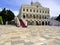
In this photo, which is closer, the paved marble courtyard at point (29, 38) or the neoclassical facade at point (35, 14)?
the paved marble courtyard at point (29, 38)

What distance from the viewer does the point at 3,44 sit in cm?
655

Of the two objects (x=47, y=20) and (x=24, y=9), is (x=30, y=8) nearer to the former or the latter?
(x=24, y=9)

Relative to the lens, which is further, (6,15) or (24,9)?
(24,9)

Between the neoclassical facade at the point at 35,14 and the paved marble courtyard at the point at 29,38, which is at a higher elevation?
the neoclassical facade at the point at 35,14

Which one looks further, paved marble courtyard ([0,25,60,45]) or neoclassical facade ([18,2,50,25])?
neoclassical facade ([18,2,50,25])

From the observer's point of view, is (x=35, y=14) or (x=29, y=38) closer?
(x=29, y=38)

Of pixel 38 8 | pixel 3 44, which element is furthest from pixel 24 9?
pixel 3 44

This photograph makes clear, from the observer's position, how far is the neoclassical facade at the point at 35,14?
4562cm

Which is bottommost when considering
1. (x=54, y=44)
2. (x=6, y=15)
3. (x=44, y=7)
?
(x=54, y=44)

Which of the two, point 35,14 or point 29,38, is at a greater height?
point 35,14

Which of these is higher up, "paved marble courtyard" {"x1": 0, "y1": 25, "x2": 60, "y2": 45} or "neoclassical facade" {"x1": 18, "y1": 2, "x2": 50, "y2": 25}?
"neoclassical facade" {"x1": 18, "y1": 2, "x2": 50, "y2": 25}

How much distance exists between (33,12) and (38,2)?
7862 millimetres

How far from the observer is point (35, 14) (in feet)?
158

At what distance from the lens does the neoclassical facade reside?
45.6 m
